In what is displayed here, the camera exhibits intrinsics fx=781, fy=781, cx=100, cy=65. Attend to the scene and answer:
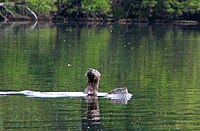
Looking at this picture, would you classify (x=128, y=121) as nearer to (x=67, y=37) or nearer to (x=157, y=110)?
(x=157, y=110)

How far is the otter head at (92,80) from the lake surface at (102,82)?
980mm

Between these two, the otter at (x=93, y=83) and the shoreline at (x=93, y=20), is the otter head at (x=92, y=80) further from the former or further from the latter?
the shoreline at (x=93, y=20)

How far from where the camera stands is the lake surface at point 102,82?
78.8ft

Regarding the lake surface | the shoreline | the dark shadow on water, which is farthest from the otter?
the shoreline

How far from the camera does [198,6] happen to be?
367 feet

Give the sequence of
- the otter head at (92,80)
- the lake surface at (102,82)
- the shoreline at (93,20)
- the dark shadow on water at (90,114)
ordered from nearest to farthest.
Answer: the dark shadow on water at (90,114)
the lake surface at (102,82)
the otter head at (92,80)
the shoreline at (93,20)

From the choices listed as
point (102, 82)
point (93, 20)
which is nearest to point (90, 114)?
point (102, 82)

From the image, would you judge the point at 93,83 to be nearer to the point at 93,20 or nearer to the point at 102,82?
the point at 102,82

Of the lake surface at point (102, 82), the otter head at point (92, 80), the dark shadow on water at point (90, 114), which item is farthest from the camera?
the otter head at point (92, 80)

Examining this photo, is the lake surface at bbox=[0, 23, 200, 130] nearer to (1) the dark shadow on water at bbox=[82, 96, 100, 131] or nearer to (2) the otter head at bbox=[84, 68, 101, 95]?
(1) the dark shadow on water at bbox=[82, 96, 100, 131]

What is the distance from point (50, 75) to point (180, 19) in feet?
269

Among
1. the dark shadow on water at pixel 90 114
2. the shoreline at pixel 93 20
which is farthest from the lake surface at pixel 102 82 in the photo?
the shoreline at pixel 93 20

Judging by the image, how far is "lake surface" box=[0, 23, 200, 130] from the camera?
24.0m

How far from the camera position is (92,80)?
96.2 ft
